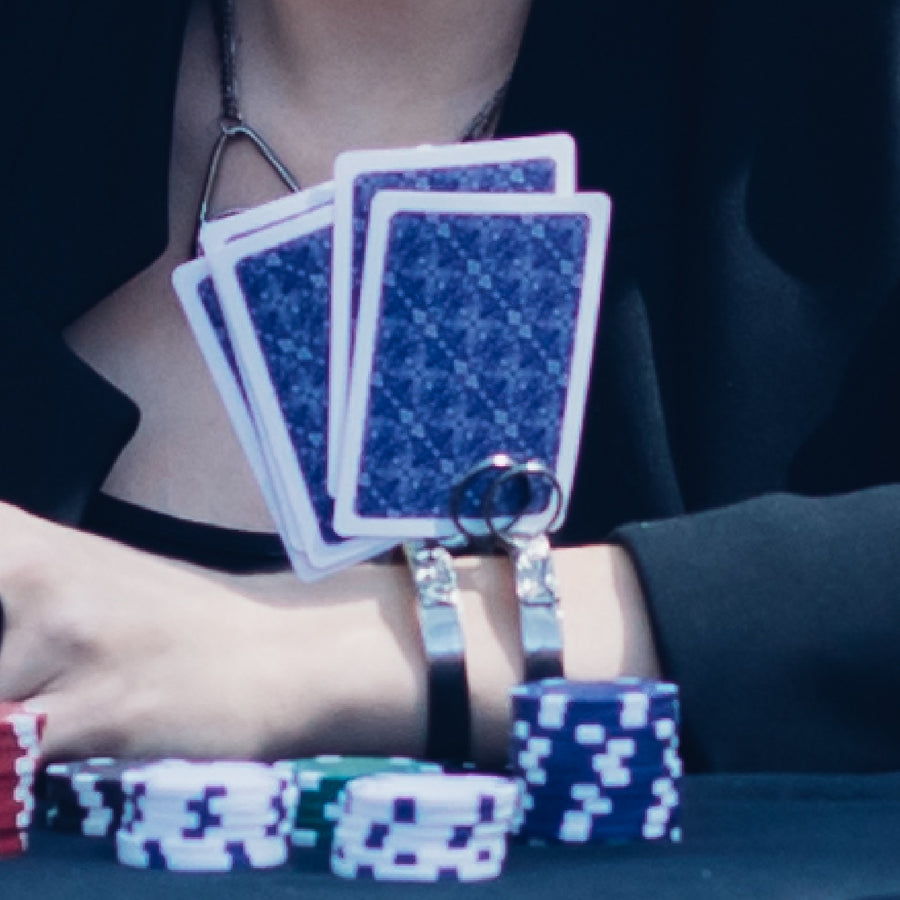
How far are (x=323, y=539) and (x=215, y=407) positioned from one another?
443 mm

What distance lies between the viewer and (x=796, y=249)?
66.0 inches

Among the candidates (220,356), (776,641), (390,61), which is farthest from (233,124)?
(776,641)

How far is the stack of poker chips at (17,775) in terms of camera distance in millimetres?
969

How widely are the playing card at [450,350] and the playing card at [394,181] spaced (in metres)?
0.02

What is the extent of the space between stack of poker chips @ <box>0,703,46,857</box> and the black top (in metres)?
0.59

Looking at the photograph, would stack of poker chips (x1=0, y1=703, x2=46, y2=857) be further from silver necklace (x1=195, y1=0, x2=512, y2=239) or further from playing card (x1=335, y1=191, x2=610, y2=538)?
silver necklace (x1=195, y1=0, x2=512, y2=239)

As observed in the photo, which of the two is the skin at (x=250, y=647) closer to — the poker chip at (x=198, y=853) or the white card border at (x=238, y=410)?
the white card border at (x=238, y=410)

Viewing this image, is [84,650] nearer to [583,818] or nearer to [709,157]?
[583,818]

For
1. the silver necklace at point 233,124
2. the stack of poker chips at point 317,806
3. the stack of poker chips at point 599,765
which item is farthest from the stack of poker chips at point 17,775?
the silver necklace at point 233,124

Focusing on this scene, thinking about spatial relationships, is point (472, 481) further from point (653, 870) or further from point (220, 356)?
point (653, 870)

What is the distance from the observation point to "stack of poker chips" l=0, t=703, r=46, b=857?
38.2 inches

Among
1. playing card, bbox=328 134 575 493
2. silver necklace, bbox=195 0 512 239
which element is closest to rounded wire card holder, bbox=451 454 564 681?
playing card, bbox=328 134 575 493

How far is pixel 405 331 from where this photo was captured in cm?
124

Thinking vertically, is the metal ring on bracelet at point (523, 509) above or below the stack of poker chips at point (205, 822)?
above
